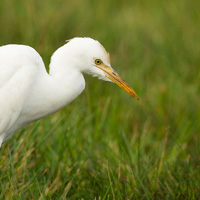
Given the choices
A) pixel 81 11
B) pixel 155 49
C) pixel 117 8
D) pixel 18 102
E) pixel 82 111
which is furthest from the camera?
pixel 117 8

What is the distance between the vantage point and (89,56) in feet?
10.3

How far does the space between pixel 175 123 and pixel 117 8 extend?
3936mm

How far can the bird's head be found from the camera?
3107 mm

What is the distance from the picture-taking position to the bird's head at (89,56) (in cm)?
311

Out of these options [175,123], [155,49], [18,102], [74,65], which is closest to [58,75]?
[74,65]

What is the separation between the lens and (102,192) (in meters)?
3.32

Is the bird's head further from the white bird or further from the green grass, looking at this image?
the green grass

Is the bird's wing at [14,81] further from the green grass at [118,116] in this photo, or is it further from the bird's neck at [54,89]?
the green grass at [118,116]

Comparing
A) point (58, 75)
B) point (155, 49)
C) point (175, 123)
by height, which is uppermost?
point (58, 75)

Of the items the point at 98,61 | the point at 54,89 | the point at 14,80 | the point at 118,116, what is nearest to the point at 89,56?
the point at 98,61

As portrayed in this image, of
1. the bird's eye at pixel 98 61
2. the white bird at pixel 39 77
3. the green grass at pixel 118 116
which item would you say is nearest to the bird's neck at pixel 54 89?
the white bird at pixel 39 77

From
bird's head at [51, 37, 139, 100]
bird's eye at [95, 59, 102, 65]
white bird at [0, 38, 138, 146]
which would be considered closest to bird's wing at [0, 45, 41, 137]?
white bird at [0, 38, 138, 146]

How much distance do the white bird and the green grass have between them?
316mm

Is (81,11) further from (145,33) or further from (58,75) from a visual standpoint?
(58,75)
